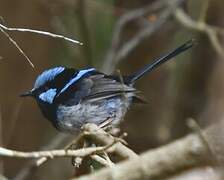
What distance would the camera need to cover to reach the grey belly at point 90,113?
4.70 metres

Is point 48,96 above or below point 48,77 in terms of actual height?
below

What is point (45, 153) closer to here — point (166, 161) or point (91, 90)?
point (166, 161)

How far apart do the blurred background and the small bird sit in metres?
1.45

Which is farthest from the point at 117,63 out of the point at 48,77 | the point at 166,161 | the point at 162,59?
the point at 166,161

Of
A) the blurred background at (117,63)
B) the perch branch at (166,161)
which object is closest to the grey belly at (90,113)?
the blurred background at (117,63)

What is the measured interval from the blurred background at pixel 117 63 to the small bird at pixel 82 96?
145cm

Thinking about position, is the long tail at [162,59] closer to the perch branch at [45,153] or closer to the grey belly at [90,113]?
the grey belly at [90,113]

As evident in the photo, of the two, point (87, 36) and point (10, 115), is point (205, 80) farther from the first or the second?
point (10, 115)

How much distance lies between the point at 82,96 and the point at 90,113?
184 mm

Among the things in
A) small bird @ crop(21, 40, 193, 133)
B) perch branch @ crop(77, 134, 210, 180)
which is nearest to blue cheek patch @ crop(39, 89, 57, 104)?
small bird @ crop(21, 40, 193, 133)

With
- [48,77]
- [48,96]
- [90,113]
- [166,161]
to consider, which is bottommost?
[90,113]

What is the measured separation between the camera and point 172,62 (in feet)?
22.7

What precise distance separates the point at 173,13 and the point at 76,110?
5.91 feet

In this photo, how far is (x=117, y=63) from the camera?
262 inches
